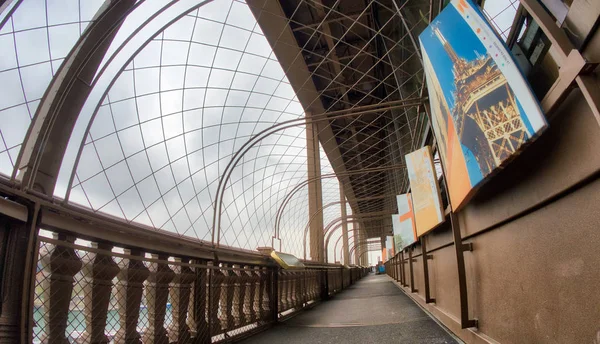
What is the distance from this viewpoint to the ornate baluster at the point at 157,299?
17.0ft

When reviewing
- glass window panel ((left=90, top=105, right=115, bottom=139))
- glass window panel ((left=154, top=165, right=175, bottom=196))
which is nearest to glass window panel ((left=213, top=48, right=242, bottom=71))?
glass window panel ((left=90, top=105, right=115, bottom=139))

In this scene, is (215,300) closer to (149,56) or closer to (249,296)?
(249,296)

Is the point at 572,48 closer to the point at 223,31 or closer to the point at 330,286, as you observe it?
the point at 223,31

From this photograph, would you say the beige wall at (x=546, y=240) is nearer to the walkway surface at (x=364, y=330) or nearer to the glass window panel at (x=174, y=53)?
the walkway surface at (x=364, y=330)

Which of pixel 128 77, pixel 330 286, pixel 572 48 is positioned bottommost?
pixel 330 286

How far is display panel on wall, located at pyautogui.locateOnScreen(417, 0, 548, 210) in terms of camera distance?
253 centimetres

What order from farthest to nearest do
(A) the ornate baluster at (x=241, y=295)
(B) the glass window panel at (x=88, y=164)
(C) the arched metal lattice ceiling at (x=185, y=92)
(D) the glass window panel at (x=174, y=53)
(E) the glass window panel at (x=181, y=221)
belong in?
(E) the glass window panel at (x=181, y=221) → (D) the glass window panel at (x=174, y=53) → (B) the glass window panel at (x=88, y=164) → (A) the ornate baluster at (x=241, y=295) → (C) the arched metal lattice ceiling at (x=185, y=92)

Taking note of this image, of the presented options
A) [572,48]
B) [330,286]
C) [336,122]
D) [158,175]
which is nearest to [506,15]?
[572,48]

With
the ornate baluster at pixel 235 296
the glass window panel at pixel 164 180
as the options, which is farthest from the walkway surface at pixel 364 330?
the glass window panel at pixel 164 180

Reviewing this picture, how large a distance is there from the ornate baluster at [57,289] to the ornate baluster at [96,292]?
24cm

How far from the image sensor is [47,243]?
12.6 ft

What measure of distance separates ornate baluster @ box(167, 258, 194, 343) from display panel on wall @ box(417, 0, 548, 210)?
16.2 feet

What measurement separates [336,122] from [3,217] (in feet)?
87.4

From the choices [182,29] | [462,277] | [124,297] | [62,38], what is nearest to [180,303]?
[124,297]
